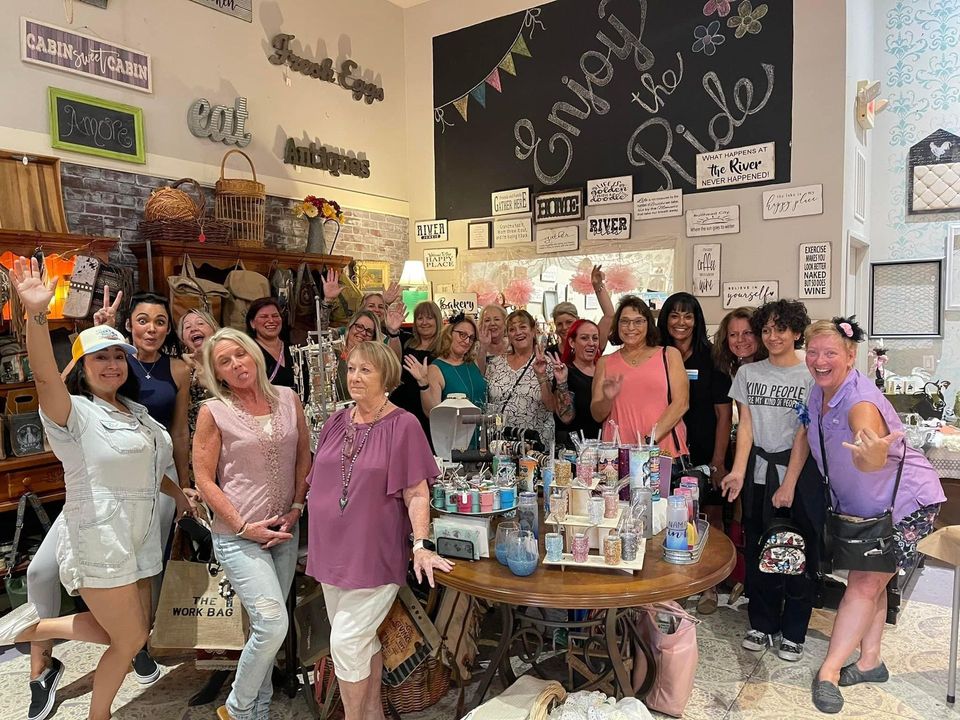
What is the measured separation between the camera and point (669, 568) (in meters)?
2.12

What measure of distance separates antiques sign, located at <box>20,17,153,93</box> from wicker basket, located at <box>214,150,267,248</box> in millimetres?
800

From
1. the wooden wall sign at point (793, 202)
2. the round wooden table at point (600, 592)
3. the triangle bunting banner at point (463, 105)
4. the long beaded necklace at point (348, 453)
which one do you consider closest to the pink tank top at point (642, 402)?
the round wooden table at point (600, 592)

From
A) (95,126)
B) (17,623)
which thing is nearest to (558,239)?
(95,126)

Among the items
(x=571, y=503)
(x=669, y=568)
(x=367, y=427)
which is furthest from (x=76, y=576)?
(x=669, y=568)

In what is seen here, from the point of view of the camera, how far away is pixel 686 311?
3492 millimetres

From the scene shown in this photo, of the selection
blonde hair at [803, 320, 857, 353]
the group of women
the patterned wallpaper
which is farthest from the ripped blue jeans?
the patterned wallpaper

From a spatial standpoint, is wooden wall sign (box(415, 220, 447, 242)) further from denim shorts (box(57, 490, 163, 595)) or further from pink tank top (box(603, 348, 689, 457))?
denim shorts (box(57, 490, 163, 595))

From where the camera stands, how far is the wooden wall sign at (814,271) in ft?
16.0

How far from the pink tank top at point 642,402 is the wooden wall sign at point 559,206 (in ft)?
10.2

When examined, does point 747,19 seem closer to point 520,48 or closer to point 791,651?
point 520,48

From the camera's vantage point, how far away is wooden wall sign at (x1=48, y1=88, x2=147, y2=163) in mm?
4262

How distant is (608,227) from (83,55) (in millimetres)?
4197

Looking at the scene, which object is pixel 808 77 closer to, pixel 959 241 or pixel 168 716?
pixel 959 241

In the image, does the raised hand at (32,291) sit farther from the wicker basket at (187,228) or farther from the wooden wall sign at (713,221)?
the wooden wall sign at (713,221)
